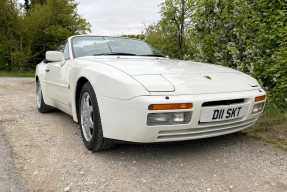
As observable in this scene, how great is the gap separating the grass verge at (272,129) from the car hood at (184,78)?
634mm

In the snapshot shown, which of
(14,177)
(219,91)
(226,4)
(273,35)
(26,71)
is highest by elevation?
(226,4)

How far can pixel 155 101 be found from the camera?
2533 millimetres

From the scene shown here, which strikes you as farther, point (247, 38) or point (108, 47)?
point (247, 38)

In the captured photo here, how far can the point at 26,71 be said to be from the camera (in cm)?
1933

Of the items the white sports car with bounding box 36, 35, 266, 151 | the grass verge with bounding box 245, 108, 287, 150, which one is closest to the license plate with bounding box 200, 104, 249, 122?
the white sports car with bounding box 36, 35, 266, 151

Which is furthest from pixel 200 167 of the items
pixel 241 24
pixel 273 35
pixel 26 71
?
pixel 26 71

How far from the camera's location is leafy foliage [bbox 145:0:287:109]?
4738mm

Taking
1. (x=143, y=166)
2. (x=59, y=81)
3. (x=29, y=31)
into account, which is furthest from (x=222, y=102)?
(x=29, y=31)

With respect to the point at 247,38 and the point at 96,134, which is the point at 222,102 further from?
the point at 247,38

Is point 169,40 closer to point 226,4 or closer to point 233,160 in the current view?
point 226,4

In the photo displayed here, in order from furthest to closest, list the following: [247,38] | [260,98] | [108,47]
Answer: [247,38], [108,47], [260,98]

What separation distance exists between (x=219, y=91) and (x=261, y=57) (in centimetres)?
272

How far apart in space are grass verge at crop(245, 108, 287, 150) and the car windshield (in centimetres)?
157

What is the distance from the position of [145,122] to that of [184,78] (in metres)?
0.60
